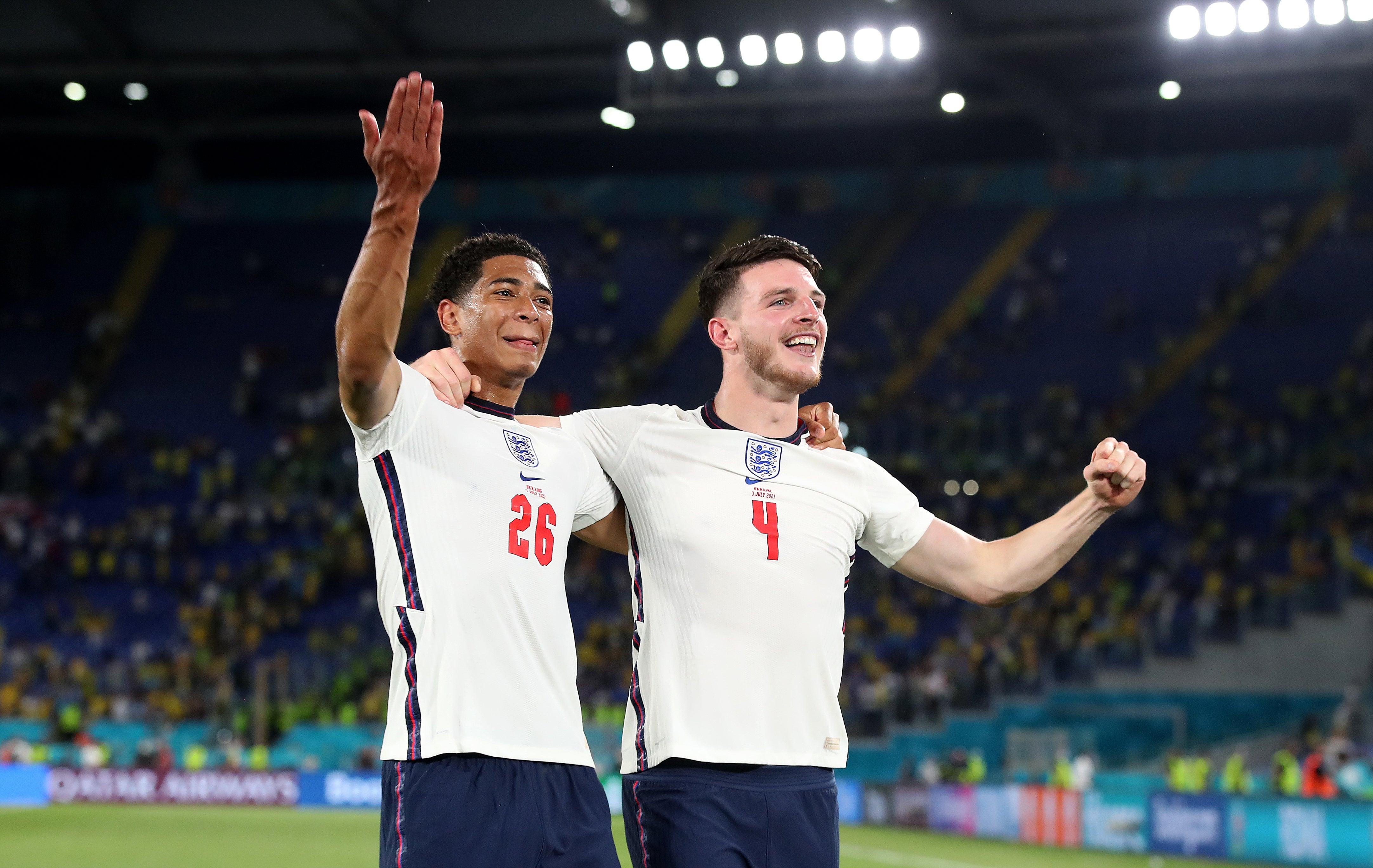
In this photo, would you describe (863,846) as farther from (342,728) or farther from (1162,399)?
(1162,399)

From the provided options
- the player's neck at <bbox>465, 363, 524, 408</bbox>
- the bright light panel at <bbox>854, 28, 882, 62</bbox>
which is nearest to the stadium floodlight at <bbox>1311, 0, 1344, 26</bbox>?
the bright light panel at <bbox>854, 28, 882, 62</bbox>

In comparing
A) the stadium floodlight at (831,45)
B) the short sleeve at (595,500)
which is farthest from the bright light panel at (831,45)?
the short sleeve at (595,500)

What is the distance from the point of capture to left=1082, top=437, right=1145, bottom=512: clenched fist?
14.7 feet

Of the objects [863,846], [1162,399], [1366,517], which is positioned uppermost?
[1162,399]

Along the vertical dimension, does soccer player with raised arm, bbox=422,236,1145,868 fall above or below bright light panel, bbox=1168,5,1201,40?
below

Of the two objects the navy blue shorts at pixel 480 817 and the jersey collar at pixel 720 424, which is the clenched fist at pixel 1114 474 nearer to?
the jersey collar at pixel 720 424

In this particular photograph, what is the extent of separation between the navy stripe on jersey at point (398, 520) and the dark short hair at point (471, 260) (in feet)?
2.44

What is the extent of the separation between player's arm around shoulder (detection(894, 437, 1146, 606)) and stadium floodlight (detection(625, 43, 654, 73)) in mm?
21037

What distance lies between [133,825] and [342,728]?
4414 millimetres

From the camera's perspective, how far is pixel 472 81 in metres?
34.7

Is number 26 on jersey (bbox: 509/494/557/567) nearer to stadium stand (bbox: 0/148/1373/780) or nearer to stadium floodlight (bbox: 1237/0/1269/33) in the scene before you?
stadium stand (bbox: 0/148/1373/780)

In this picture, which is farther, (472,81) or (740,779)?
(472,81)

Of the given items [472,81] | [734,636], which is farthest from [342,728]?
[734,636]

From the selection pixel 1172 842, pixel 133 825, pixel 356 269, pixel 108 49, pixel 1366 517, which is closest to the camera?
pixel 356 269
